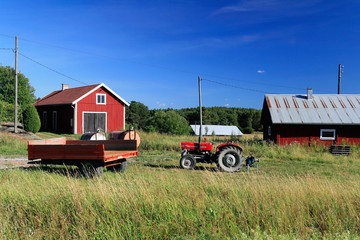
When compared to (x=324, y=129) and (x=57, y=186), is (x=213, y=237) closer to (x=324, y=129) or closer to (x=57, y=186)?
(x=57, y=186)

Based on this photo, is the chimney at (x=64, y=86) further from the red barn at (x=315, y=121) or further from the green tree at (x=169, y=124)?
the red barn at (x=315, y=121)

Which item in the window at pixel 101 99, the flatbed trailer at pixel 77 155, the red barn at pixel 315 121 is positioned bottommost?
the flatbed trailer at pixel 77 155

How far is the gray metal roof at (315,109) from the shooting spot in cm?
2191

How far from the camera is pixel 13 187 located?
6234 mm

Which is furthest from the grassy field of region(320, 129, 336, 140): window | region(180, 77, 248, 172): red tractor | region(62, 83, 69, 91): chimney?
region(62, 83, 69, 91): chimney

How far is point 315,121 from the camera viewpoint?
21.8 meters

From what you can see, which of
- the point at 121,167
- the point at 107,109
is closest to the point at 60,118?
the point at 107,109

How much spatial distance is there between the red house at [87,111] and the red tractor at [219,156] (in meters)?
22.1

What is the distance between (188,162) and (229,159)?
1.51m

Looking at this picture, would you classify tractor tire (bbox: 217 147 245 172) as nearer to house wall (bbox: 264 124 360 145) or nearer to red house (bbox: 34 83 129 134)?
house wall (bbox: 264 124 360 145)

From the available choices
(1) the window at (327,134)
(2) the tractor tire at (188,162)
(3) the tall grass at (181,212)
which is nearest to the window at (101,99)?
(1) the window at (327,134)

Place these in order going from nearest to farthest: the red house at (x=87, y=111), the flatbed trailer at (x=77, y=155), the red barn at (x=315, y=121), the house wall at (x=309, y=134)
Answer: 1. the flatbed trailer at (x=77, y=155)
2. the red barn at (x=315, y=121)
3. the house wall at (x=309, y=134)
4. the red house at (x=87, y=111)

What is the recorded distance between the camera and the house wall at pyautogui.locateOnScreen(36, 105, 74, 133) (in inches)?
1266

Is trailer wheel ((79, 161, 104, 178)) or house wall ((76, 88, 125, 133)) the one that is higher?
house wall ((76, 88, 125, 133))
